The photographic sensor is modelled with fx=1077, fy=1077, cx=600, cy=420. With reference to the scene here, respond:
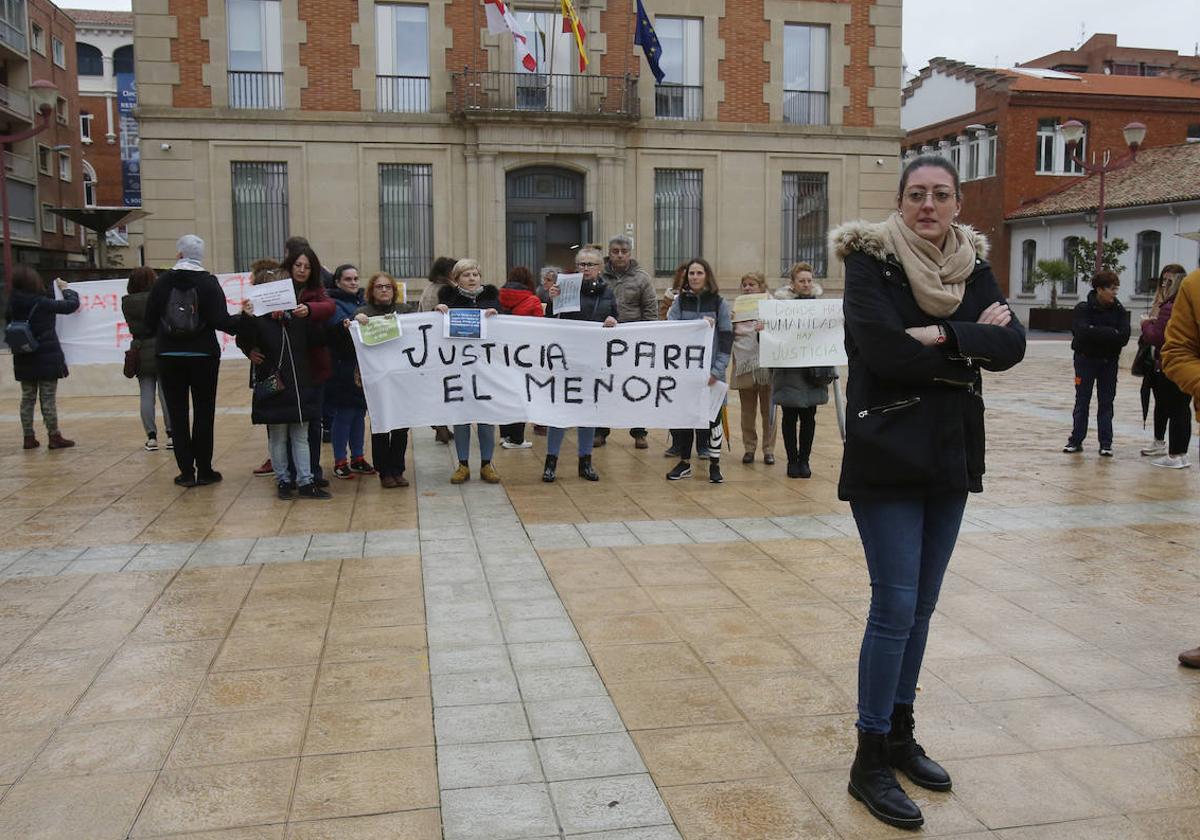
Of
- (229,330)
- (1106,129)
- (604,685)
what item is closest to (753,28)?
(229,330)

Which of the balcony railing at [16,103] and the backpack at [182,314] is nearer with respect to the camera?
the backpack at [182,314]

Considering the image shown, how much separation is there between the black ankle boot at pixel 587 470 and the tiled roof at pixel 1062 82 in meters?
38.3

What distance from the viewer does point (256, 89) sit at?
22.8 meters

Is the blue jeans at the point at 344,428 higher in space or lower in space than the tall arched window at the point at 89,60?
lower

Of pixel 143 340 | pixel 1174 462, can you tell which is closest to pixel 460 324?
pixel 143 340

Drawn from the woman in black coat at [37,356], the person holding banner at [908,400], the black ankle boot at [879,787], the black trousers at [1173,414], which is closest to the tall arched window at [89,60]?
the woman in black coat at [37,356]

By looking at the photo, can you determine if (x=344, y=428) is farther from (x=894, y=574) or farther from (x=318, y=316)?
(x=894, y=574)

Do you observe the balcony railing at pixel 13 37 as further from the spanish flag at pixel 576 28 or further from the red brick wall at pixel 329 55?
the spanish flag at pixel 576 28

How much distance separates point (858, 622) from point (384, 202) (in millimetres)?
19704

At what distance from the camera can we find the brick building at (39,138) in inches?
1656

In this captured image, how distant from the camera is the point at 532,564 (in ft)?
21.8

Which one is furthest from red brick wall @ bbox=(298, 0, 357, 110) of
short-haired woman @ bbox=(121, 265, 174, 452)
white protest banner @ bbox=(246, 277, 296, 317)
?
white protest banner @ bbox=(246, 277, 296, 317)

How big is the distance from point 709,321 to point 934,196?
607cm

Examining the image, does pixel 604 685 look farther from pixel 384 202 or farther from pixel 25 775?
pixel 384 202
